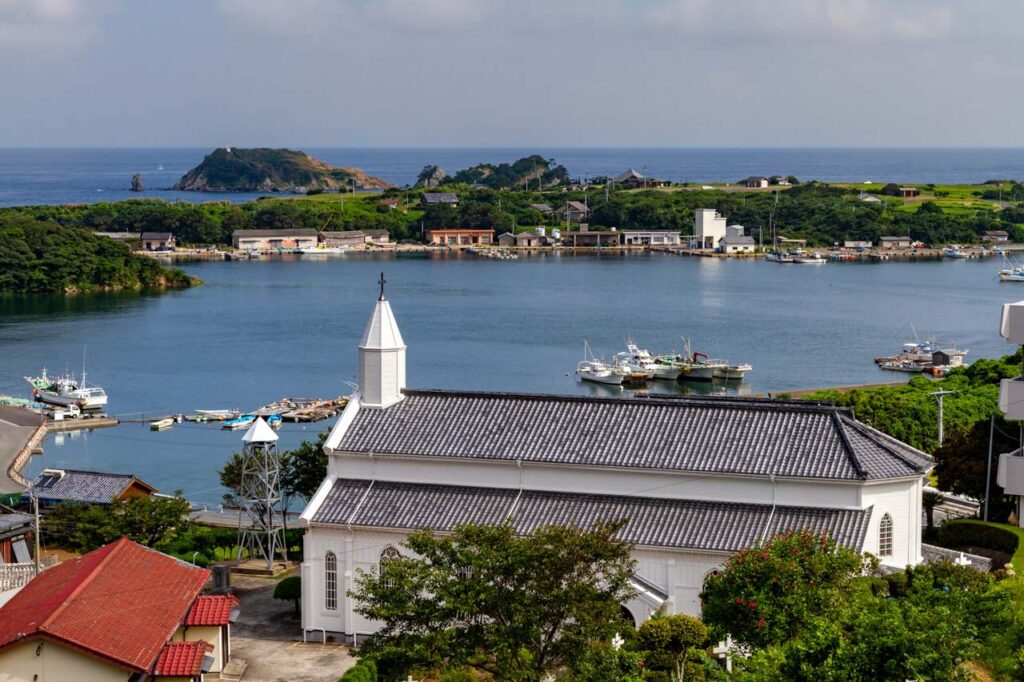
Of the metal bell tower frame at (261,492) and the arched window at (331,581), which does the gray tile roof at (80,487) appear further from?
the arched window at (331,581)

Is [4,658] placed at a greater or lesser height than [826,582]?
lesser

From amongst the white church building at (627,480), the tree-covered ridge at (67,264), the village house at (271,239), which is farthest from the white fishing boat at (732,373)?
the village house at (271,239)

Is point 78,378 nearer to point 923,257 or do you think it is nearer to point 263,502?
point 263,502

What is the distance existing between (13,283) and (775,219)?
2345 inches

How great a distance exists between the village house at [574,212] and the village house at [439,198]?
8.67 metres

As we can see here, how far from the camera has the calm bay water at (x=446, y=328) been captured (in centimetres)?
4975

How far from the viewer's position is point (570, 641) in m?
15.3

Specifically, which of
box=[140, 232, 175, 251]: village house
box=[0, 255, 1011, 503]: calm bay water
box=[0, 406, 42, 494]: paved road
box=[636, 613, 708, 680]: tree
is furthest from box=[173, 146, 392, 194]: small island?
box=[636, 613, 708, 680]: tree

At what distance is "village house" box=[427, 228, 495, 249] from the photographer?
112 metres

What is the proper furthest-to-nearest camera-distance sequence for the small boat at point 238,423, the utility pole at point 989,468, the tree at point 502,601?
the small boat at point 238,423, the utility pole at point 989,468, the tree at point 502,601

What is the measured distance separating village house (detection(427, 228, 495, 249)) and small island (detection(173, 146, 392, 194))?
240 ft

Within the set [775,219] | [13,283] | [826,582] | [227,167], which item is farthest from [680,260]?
[227,167]

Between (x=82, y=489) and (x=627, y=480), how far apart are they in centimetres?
1108

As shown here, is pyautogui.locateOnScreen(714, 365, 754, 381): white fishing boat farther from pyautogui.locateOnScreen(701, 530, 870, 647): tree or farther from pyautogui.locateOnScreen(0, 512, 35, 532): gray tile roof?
pyautogui.locateOnScreen(701, 530, 870, 647): tree
